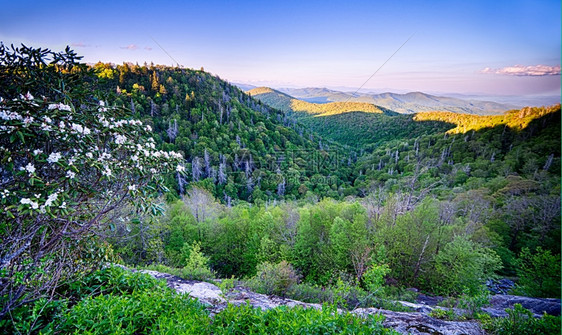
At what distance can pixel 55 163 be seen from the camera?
11.1ft

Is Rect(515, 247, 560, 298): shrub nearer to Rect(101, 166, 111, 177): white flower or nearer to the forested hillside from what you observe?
Rect(101, 166, 111, 177): white flower

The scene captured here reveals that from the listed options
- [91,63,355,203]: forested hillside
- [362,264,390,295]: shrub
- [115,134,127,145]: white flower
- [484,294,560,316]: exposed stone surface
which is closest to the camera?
[115,134,127,145]: white flower

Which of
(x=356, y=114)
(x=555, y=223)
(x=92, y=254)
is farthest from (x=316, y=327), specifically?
(x=356, y=114)

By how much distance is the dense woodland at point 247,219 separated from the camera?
337 centimetres

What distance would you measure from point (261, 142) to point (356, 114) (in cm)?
9845

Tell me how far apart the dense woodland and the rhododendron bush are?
0.03m

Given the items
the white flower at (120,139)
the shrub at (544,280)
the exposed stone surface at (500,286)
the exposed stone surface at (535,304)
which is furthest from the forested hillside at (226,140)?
the white flower at (120,139)

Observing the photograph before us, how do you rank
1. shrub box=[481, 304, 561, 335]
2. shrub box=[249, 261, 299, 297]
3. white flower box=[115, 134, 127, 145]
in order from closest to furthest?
shrub box=[481, 304, 561, 335] → white flower box=[115, 134, 127, 145] → shrub box=[249, 261, 299, 297]

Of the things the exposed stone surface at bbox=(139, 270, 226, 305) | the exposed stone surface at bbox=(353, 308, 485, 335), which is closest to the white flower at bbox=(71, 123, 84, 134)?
the exposed stone surface at bbox=(139, 270, 226, 305)

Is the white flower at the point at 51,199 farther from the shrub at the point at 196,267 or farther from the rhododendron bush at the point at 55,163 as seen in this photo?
the shrub at the point at 196,267

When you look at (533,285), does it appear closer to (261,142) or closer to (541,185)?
(541,185)

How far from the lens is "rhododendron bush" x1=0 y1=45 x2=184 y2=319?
2.94 meters

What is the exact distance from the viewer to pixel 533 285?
1386cm

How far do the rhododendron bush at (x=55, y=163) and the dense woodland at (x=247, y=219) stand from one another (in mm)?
35
